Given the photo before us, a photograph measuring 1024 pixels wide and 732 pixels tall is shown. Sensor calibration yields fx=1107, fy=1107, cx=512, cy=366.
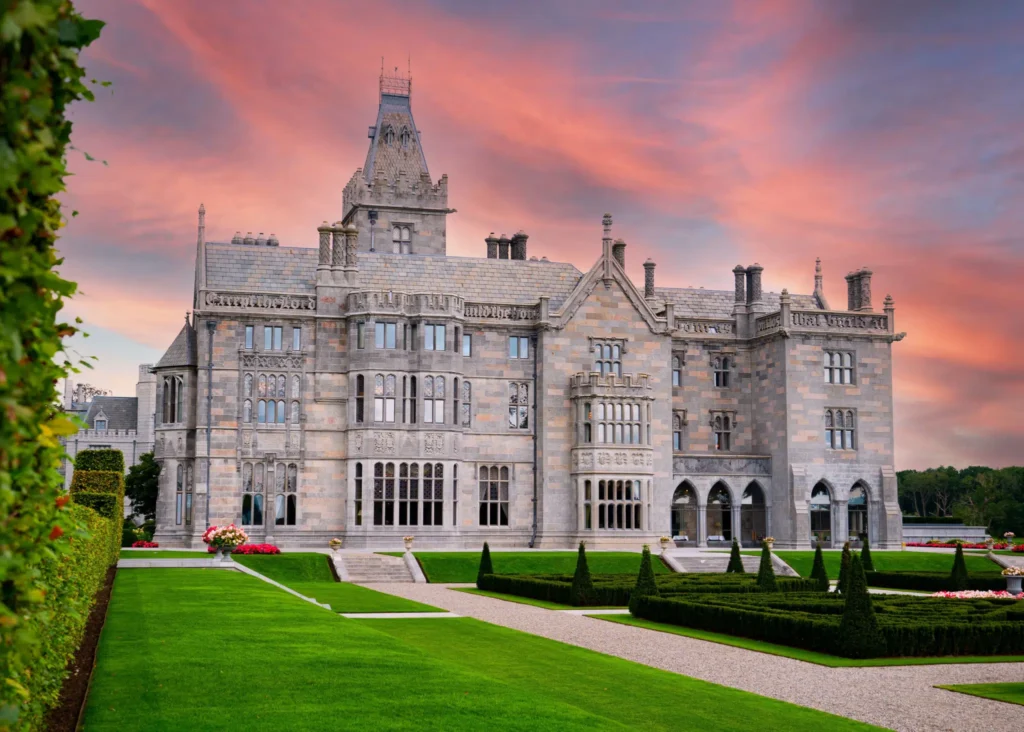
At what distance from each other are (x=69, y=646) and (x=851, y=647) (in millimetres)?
16112

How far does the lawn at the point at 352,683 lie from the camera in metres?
12.8

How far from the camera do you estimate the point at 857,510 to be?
2422 inches

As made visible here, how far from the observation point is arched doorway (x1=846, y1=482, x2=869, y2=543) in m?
61.4

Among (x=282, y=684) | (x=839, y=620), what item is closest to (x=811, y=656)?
(x=839, y=620)

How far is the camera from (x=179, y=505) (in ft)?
178

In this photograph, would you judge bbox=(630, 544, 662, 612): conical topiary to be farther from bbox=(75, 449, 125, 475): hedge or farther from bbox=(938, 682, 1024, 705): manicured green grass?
bbox=(75, 449, 125, 475): hedge

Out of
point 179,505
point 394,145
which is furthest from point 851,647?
point 394,145

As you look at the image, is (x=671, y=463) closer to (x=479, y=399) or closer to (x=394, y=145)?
(x=479, y=399)

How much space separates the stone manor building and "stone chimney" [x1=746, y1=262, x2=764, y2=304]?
5.4 inches

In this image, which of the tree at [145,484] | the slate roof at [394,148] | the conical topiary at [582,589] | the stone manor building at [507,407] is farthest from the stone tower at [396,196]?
the conical topiary at [582,589]

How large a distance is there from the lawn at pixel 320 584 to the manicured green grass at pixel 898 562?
67.8 feet

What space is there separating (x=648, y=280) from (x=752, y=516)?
1484 centimetres

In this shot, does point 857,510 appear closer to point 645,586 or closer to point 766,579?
point 766,579

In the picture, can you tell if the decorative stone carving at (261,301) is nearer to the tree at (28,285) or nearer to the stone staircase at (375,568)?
the stone staircase at (375,568)
